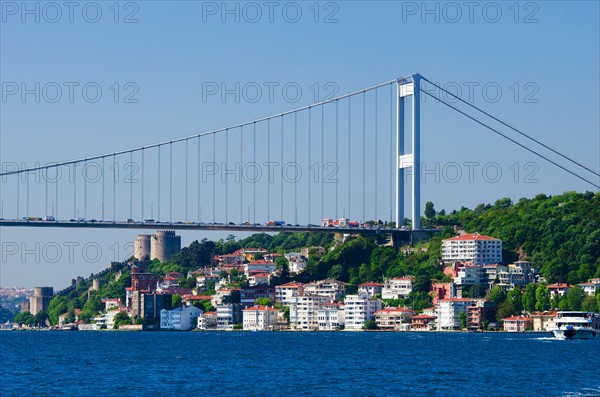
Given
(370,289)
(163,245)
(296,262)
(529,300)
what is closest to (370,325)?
(370,289)

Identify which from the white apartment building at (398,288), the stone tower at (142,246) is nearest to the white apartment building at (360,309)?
the white apartment building at (398,288)

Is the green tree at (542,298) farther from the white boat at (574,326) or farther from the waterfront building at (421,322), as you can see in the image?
the white boat at (574,326)

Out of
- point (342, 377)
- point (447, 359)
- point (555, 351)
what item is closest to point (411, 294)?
point (555, 351)

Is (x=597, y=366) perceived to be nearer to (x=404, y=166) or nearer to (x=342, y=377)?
(x=342, y=377)

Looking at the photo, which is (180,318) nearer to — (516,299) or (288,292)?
(288,292)

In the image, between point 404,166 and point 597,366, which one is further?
point 404,166

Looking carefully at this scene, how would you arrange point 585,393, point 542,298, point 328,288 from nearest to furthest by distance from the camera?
point 585,393 → point 542,298 → point 328,288
